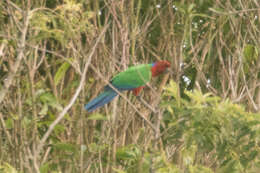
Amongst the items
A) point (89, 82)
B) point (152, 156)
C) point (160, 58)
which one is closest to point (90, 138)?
point (89, 82)

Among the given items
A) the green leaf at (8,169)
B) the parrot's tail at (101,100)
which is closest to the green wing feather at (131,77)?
the parrot's tail at (101,100)

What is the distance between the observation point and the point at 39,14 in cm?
318

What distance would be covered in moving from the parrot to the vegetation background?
0.27 feet

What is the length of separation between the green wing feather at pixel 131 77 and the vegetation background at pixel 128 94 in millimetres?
79

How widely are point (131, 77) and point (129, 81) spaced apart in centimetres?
7

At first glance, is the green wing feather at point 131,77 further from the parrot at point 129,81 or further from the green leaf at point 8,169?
the green leaf at point 8,169

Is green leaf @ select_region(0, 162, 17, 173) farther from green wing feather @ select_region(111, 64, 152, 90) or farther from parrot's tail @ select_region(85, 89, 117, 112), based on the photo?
green wing feather @ select_region(111, 64, 152, 90)

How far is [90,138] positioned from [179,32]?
1.35 m

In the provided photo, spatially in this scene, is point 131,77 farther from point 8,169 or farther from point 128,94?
point 8,169

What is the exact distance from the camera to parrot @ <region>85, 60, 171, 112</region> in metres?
4.22

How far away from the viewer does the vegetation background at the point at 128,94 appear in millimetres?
3207

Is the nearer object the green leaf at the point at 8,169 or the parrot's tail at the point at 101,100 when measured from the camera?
the green leaf at the point at 8,169

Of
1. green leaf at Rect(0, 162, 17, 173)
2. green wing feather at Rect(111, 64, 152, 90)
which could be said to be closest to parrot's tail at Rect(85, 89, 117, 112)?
green wing feather at Rect(111, 64, 152, 90)

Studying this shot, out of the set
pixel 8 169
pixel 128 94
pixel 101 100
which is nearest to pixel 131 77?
pixel 101 100
